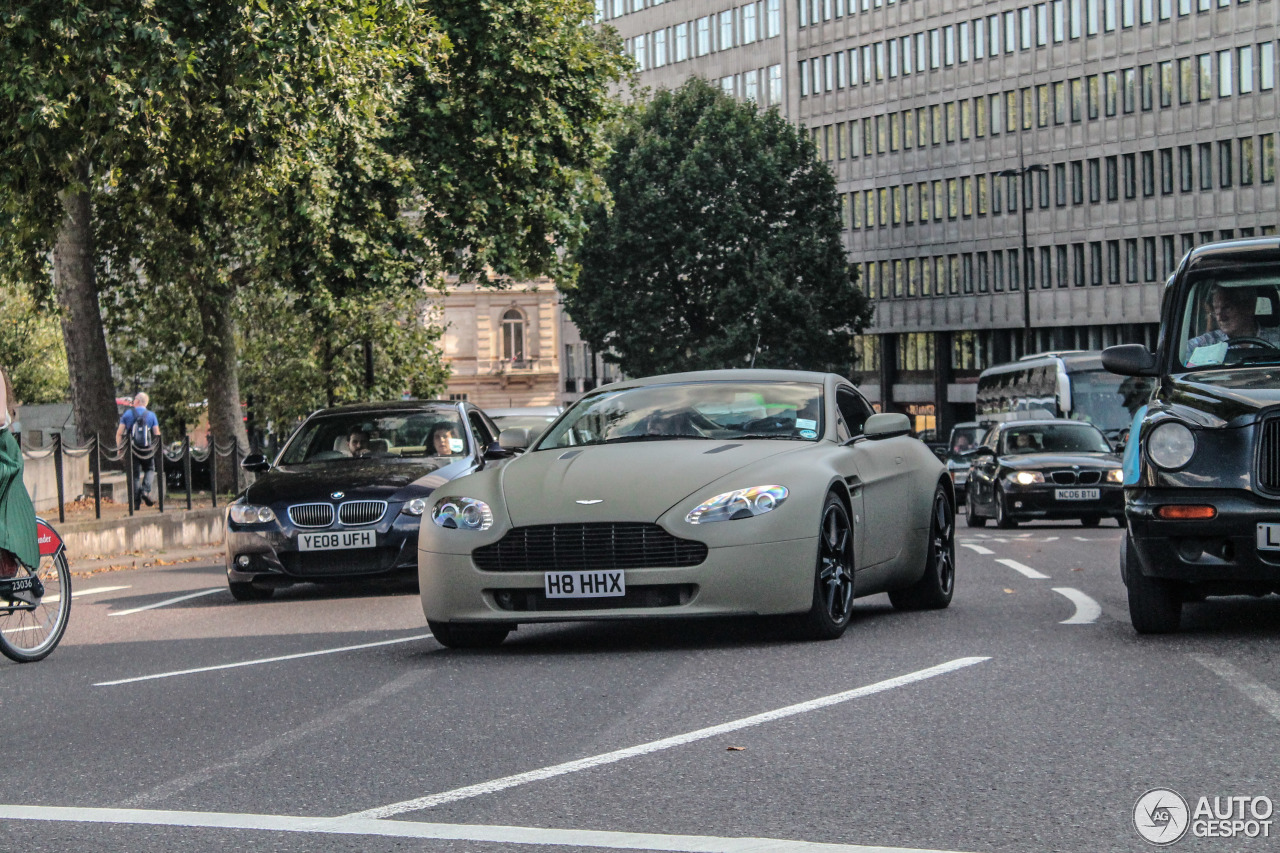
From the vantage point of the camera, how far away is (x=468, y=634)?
403 inches

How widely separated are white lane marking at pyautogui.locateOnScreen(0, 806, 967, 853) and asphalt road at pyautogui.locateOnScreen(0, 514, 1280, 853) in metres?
0.01

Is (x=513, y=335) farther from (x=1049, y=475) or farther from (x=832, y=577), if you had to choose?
(x=832, y=577)

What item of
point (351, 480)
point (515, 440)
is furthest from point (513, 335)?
point (515, 440)

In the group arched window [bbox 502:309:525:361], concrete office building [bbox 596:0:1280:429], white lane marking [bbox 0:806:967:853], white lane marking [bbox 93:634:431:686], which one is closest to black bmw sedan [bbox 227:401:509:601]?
white lane marking [bbox 93:634:431:686]

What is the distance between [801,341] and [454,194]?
34.8 m

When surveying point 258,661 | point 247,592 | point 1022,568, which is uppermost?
point 258,661

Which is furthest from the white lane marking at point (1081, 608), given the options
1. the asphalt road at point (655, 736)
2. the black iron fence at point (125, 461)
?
the black iron fence at point (125, 461)

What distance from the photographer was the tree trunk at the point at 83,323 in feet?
89.9

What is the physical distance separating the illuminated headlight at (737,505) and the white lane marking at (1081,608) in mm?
2159

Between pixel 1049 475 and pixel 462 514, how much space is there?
18.1m

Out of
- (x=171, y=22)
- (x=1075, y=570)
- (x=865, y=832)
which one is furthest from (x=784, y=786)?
(x=171, y=22)

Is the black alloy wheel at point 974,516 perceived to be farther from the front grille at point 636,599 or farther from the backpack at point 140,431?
the front grille at point 636,599

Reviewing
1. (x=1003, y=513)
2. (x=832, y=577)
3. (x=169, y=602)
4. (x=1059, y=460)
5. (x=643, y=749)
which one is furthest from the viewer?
(x=1003, y=513)

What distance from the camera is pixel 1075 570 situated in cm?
1628
